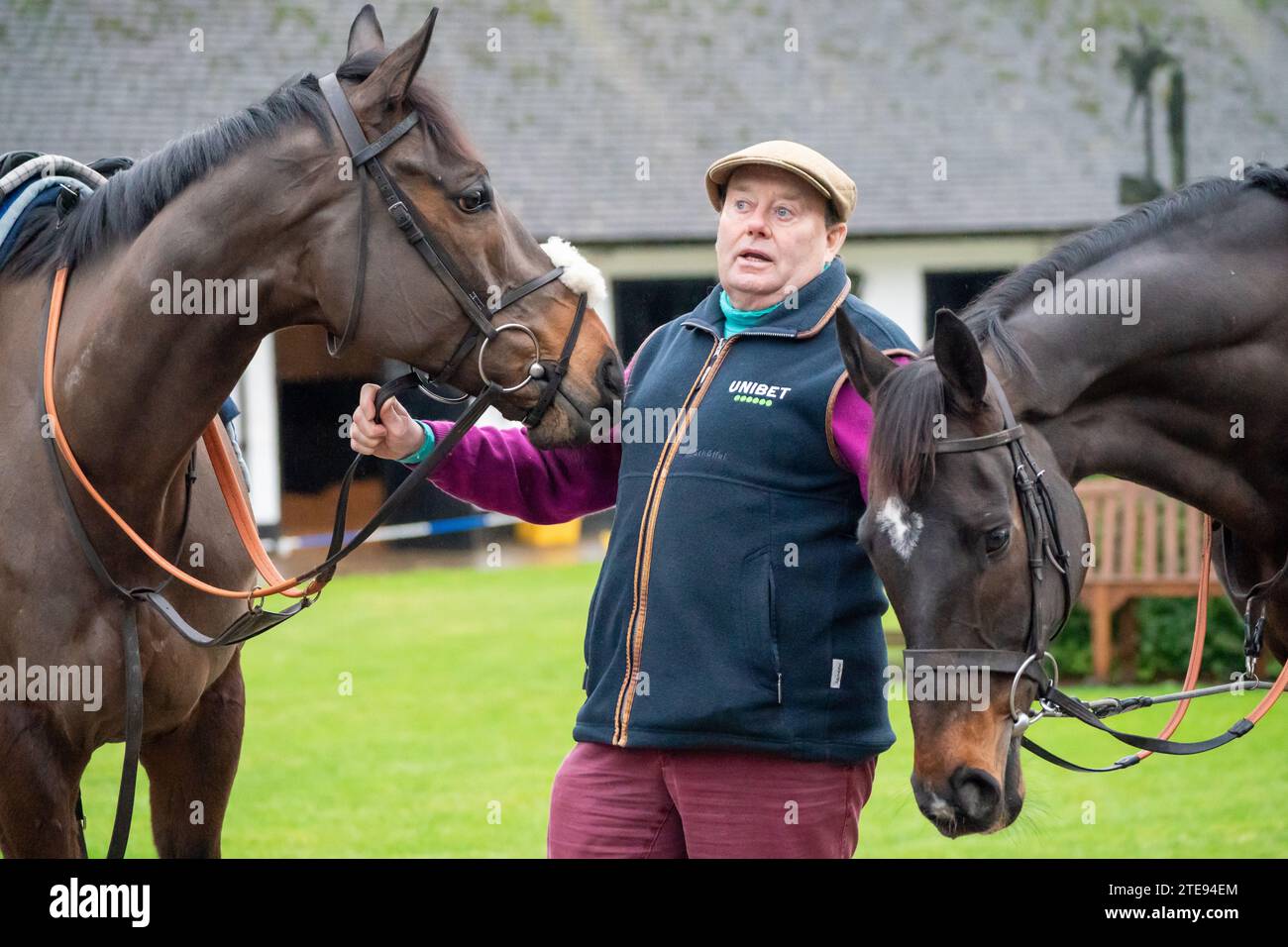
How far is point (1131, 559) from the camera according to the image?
8.34m

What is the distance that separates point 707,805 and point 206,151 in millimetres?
1701

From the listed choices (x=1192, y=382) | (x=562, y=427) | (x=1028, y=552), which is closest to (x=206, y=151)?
(x=562, y=427)

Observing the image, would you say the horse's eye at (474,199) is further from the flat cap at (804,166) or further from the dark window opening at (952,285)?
the dark window opening at (952,285)

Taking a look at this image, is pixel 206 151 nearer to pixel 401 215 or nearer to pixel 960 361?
pixel 401 215

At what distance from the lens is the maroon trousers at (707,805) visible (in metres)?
2.79

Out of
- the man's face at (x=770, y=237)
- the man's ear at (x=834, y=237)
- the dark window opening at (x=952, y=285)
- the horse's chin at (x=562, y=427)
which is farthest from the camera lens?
the dark window opening at (x=952, y=285)

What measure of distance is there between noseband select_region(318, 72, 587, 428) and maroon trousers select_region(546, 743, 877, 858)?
0.77m

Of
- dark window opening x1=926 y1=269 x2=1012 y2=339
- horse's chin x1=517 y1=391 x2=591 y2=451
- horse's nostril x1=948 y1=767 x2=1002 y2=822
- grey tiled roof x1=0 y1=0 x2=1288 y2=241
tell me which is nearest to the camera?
horse's nostril x1=948 y1=767 x2=1002 y2=822

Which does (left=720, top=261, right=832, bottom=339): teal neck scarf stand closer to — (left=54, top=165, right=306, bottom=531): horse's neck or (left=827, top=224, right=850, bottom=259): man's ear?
(left=827, top=224, right=850, bottom=259): man's ear

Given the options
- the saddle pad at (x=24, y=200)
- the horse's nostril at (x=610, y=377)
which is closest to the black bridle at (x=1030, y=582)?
the horse's nostril at (x=610, y=377)

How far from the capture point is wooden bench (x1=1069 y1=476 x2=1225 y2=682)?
326 inches

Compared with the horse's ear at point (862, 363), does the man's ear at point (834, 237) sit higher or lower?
higher

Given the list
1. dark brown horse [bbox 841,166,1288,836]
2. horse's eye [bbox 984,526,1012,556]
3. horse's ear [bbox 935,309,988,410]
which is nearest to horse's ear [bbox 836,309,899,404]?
dark brown horse [bbox 841,166,1288,836]

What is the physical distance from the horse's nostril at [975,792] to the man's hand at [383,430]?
4.54ft
